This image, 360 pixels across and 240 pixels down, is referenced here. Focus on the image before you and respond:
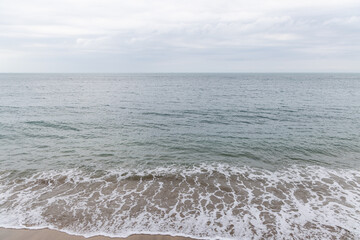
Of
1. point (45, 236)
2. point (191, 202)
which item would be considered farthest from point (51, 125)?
point (191, 202)

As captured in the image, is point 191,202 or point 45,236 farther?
point 191,202

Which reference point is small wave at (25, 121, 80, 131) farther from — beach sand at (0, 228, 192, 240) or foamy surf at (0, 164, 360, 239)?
beach sand at (0, 228, 192, 240)

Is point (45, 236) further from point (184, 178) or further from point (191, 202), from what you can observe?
point (184, 178)

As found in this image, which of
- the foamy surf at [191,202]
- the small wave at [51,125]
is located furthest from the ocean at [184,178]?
the small wave at [51,125]

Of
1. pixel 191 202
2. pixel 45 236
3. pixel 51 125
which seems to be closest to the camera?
pixel 45 236

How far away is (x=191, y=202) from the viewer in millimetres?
11875

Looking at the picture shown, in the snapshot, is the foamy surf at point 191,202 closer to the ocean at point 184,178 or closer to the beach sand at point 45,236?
the ocean at point 184,178

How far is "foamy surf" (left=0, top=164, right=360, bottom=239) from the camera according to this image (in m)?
9.86

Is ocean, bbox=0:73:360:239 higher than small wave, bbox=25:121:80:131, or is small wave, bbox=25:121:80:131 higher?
small wave, bbox=25:121:80:131

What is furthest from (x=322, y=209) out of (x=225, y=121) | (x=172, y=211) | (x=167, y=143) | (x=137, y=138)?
(x=225, y=121)

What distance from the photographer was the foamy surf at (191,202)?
9859 millimetres

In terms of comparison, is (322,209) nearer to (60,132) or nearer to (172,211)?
(172,211)

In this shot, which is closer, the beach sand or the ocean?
the beach sand

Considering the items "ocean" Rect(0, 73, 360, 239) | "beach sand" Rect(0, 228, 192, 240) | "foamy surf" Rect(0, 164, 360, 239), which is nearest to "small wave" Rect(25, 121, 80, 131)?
"ocean" Rect(0, 73, 360, 239)
